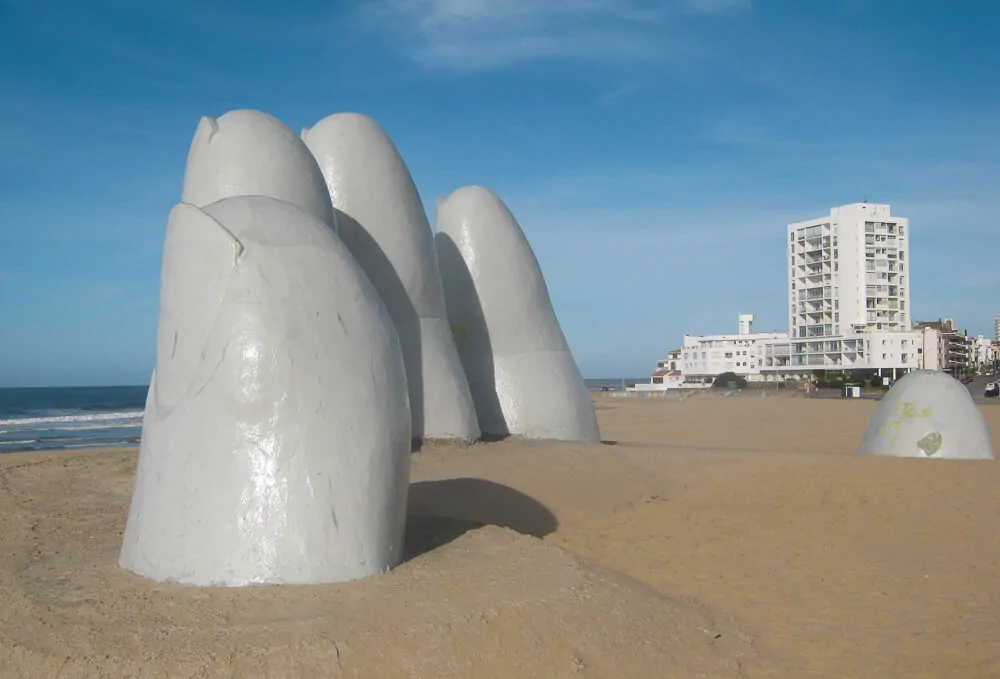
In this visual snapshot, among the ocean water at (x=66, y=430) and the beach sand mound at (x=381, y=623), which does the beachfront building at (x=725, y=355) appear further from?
the beach sand mound at (x=381, y=623)

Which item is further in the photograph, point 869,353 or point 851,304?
point 851,304

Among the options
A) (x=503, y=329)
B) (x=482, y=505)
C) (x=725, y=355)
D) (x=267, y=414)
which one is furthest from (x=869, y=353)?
(x=267, y=414)

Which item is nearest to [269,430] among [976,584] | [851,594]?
[851,594]

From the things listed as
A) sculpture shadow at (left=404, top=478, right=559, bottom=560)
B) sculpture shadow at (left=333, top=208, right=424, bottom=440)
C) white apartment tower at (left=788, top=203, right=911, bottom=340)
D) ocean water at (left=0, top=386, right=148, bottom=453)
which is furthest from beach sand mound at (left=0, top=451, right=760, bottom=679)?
white apartment tower at (left=788, top=203, right=911, bottom=340)

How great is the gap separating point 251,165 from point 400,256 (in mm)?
1984

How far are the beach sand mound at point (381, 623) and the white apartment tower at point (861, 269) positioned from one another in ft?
202

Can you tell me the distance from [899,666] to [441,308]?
6.86m

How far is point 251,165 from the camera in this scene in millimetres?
9312

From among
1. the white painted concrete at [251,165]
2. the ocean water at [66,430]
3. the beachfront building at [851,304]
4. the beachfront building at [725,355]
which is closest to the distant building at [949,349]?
the beachfront building at [851,304]

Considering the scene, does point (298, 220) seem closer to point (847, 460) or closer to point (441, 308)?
point (441, 308)

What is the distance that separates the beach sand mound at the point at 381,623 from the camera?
3994 mm

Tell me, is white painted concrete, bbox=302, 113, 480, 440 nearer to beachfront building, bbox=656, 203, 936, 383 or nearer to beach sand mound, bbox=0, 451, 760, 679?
beach sand mound, bbox=0, 451, 760, 679

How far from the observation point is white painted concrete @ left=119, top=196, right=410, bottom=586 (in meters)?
Answer: 5.08

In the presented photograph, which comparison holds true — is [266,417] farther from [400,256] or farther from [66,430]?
[66,430]
